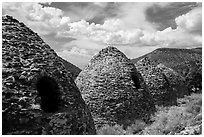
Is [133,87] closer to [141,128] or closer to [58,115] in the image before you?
[141,128]

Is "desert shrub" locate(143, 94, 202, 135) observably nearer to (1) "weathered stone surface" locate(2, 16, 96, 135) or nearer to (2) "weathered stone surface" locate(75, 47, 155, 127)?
(2) "weathered stone surface" locate(75, 47, 155, 127)

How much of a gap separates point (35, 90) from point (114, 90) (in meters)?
5.99

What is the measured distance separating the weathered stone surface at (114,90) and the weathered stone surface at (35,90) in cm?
455

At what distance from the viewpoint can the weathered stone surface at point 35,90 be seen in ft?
19.5

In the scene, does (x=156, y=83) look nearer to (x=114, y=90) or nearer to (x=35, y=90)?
(x=114, y=90)

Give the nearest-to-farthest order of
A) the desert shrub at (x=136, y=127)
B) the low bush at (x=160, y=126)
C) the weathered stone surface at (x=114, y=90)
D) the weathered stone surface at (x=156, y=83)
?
the low bush at (x=160, y=126) → the desert shrub at (x=136, y=127) → the weathered stone surface at (x=114, y=90) → the weathered stone surface at (x=156, y=83)

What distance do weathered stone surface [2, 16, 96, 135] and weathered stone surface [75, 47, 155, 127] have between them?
4.55m

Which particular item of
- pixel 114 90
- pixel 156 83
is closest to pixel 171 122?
pixel 114 90

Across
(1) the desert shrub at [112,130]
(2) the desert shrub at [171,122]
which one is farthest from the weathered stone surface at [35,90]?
(2) the desert shrub at [171,122]

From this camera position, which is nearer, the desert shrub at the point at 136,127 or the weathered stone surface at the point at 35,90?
the weathered stone surface at the point at 35,90

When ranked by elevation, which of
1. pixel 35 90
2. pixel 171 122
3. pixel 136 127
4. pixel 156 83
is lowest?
pixel 136 127

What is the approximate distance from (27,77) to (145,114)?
7.29 m

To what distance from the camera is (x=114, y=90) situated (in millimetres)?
11961

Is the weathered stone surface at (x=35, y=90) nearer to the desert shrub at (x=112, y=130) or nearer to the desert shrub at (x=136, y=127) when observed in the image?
the desert shrub at (x=112, y=130)
